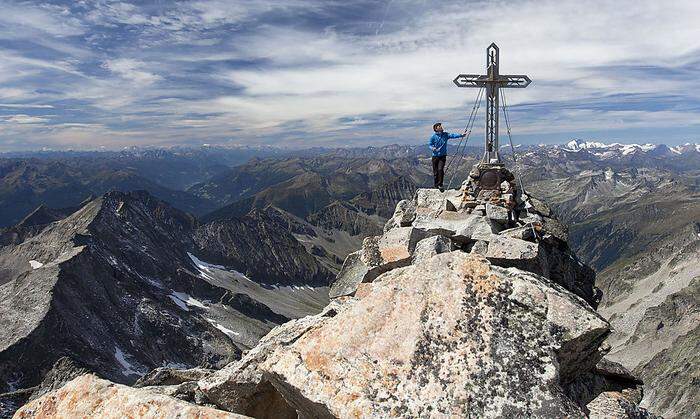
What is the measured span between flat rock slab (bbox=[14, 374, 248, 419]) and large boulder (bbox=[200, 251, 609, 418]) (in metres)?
1.70

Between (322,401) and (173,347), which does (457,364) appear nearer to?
(322,401)

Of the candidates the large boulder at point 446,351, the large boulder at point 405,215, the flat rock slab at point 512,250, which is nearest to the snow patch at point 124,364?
the large boulder at point 405,215

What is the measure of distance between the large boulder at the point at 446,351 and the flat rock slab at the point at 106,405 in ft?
5.58

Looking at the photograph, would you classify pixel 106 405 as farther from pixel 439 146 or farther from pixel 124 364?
pixel 124 364

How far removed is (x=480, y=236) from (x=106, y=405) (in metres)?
12.8

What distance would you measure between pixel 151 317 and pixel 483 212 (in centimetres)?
16179

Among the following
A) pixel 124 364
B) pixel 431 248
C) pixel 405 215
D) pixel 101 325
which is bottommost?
pixel 124 364

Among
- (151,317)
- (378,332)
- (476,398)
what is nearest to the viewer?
(476,398)

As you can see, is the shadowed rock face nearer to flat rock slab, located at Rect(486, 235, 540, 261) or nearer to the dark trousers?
the dark trousers

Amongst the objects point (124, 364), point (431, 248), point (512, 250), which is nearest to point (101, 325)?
point (124, 364)

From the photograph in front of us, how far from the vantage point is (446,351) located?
797 centimetres

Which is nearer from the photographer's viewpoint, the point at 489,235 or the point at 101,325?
the point at 489,235

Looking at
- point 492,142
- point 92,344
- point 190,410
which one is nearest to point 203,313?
point 92,344

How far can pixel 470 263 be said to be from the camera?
952cm
